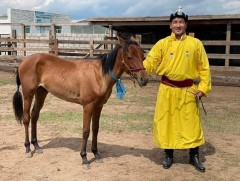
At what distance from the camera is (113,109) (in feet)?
26.6

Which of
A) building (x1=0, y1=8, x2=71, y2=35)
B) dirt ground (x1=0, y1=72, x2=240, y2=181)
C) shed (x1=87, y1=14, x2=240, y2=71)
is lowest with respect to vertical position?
dirt ground (x1=0, y1=72, x2=240, y2=181)

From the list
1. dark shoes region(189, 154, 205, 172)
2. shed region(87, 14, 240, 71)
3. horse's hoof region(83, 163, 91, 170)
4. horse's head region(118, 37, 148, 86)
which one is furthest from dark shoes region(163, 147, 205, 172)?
shed region(87, 14, 240, 71)

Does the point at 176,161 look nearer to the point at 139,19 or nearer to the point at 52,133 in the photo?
the point at 52,133

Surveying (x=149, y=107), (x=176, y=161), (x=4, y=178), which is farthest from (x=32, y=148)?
(x=149, y=107)

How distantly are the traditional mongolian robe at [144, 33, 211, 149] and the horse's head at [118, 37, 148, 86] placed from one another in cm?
19

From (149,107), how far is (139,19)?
675 centimetres

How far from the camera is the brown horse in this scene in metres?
4.09

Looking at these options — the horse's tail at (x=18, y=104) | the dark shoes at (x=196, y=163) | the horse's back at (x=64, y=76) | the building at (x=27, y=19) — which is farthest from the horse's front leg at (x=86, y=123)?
the building at (x=27, y=19)

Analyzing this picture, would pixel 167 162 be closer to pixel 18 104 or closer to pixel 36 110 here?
pixel 36 110

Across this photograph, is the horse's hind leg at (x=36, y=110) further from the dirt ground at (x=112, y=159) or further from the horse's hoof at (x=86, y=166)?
the horse's hoof at (x=86, y=166)

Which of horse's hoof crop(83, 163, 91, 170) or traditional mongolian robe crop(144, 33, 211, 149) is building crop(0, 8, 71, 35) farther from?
traditional mongolian robe crop(144, 33, 211, 149)

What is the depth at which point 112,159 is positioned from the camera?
4.83 m

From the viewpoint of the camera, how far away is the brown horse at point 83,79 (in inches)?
161

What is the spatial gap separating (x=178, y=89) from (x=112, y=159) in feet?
4.74
